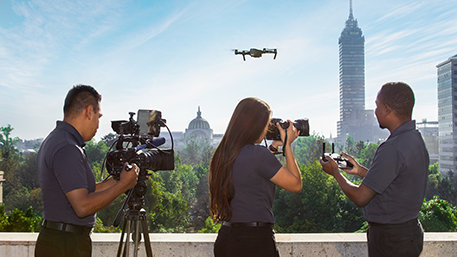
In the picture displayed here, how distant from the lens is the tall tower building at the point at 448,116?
342ft

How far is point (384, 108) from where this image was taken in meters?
3.22

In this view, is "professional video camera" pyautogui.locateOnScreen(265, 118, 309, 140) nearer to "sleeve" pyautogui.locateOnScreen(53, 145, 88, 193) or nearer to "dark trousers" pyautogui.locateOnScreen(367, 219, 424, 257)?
"dark trousers" pyautogui.locateOnScreen(367, 219, 424, 257)

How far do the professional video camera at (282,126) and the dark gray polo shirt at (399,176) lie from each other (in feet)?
2.27

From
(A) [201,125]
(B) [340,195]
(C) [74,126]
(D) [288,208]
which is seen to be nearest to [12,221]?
(C) [74,126]

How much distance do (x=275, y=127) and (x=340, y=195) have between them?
50.1 m

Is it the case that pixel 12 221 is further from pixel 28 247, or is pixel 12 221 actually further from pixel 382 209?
pixel 382 209

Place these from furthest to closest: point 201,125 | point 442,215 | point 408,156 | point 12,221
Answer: point 201,125
point 442,215
point 12,221
point 408,156

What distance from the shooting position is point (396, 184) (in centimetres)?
305

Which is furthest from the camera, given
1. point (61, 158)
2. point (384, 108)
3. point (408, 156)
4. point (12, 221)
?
point (12, 221)

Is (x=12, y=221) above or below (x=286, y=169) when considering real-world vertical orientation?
below

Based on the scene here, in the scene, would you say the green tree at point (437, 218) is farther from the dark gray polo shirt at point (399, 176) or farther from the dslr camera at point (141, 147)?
the dslr camera at point (141, 147)

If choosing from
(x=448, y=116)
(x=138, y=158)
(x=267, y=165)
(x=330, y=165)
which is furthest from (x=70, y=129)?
(x=448, y=116)

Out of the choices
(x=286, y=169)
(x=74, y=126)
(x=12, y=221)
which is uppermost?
(x=74, y=126)

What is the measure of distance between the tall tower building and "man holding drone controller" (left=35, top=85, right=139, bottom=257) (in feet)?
376
